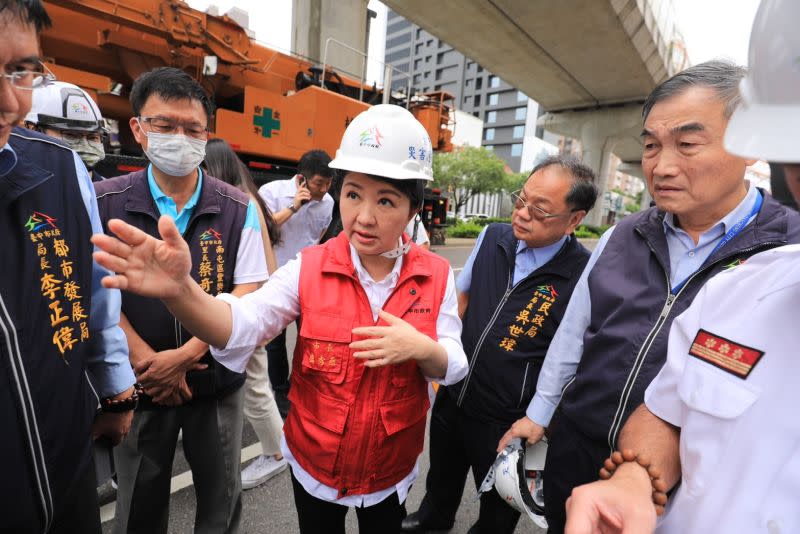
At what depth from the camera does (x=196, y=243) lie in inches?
68.4

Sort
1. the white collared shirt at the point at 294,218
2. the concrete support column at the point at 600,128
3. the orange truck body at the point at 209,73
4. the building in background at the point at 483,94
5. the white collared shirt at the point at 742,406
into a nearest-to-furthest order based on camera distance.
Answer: the white collared shirt at the point at 742,406
the white collared shirt at the point at 294,218
the orange truck body at the point at 209,73
the concrete support column at the point at 600,128
the building in background at the point at 483,94

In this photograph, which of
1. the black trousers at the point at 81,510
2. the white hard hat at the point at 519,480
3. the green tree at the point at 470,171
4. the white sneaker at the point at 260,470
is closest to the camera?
the black trousers at the point at 81,510

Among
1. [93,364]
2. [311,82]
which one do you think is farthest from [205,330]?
[311,82]

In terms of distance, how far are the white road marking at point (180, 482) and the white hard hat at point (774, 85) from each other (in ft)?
8.15

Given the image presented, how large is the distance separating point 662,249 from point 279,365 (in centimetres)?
297

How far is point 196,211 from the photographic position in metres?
1.76

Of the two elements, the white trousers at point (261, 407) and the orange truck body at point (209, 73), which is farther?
the orange truck body at point (209, 73)

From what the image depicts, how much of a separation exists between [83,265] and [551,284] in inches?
70.9

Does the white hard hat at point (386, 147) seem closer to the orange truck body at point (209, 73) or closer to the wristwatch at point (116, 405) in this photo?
the wristwatch at point (116, 405)

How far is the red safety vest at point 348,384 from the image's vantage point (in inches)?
52.2

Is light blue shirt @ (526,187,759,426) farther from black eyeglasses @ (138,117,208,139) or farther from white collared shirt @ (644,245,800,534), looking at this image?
black eyeglasses @ (138,117,208,139)

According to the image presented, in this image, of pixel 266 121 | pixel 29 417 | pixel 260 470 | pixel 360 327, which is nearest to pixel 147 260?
pixel 29 417

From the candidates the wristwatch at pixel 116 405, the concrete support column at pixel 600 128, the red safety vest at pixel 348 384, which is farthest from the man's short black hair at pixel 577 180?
the concrete support column at pixel 600 128

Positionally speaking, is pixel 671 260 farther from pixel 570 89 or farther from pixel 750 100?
pixel 570 89
